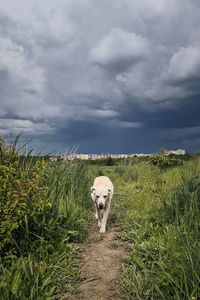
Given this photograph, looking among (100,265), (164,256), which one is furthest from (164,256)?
(100,265)

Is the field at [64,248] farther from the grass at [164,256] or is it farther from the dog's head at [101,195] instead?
the dog's head at [101,195]

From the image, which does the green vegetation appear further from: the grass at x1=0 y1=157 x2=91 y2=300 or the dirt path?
the dirt path

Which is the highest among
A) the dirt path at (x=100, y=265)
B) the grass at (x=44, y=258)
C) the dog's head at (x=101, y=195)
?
the dog's head at (x=101, y=195)

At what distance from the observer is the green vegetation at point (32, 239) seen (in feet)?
8.87

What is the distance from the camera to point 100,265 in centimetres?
362

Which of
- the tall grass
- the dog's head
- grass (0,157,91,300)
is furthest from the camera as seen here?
the dog's head

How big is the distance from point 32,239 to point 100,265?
128 cm

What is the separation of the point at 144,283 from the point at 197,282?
75cm

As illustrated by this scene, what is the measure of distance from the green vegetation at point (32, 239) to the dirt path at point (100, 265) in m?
0.18

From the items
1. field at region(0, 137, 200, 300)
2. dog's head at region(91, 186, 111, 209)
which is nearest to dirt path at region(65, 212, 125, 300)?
field at region(0, 137, 200, 300)

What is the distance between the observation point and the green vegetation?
8.87 ft

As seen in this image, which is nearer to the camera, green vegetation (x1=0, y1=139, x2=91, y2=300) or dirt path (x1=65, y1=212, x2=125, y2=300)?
green vegetation (x1=0, y1=139, x2=91, y2=300)

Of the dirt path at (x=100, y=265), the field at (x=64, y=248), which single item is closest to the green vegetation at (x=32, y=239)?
the field at (x=64, y=248)

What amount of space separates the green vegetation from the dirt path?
0.58ft
